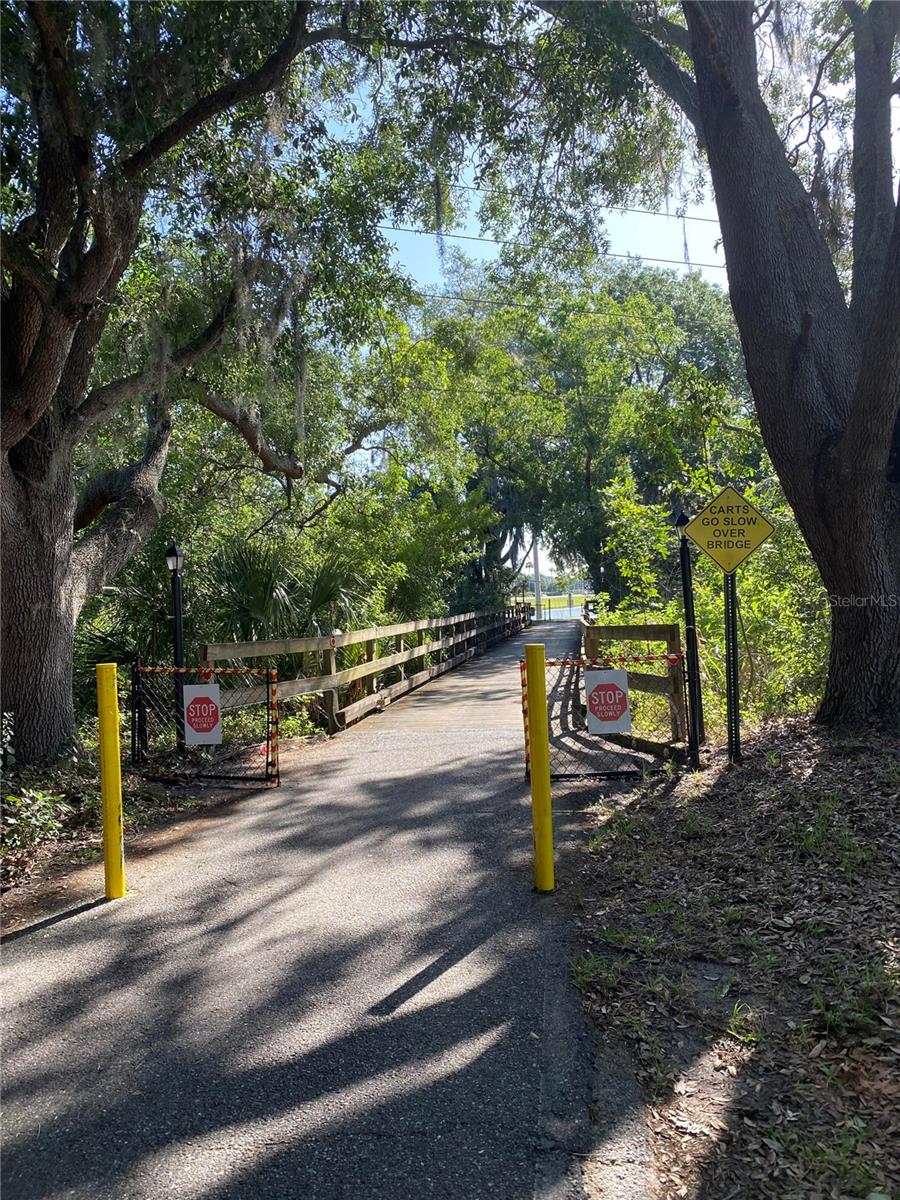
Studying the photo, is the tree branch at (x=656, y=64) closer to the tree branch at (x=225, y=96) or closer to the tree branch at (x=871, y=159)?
the tree branch at (x=871, y=159)

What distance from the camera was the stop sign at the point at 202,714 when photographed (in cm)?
754

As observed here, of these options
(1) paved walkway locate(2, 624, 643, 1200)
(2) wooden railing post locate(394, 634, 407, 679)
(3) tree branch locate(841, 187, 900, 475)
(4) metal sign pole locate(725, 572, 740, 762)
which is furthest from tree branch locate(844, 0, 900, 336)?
(2) wooden railing post locate(394, 634, 407, 679)

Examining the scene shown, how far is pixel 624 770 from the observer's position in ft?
25.5

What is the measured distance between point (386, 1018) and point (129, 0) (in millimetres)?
6936

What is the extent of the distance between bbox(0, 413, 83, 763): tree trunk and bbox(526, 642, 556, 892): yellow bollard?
15.8 ft

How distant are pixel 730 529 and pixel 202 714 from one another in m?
4.95

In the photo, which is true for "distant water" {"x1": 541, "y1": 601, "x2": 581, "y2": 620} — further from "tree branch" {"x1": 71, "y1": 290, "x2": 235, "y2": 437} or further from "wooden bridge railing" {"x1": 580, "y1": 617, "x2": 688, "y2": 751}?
"tree branch" {"x1": 71, "y1": 290, "x2": 235, "y2": 437}

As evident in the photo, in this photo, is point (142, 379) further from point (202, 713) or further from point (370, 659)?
point (370, 659)

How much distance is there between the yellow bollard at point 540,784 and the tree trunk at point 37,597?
481 centimetres

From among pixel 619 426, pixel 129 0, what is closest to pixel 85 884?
pixel 129 0

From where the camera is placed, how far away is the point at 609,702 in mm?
6754

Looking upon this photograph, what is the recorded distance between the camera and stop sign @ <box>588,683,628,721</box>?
22.2ft

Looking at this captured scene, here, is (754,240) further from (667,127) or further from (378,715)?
(378,715)

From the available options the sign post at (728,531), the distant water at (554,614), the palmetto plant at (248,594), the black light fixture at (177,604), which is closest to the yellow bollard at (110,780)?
the black light fixture at (177,604)
